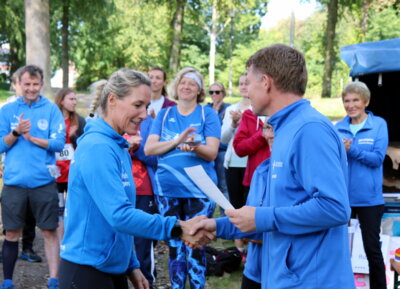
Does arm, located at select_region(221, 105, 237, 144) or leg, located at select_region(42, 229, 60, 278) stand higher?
arm, located at select_region(221, 105, 237, 144)

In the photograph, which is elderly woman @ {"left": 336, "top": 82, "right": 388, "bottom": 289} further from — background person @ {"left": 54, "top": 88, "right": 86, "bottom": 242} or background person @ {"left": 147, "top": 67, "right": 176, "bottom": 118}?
background person @ {"left": 54, "top": 88, "right": 86, "bottom": 242}

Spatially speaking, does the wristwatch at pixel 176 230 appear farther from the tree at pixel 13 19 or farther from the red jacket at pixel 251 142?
the tree at pixel 13 19

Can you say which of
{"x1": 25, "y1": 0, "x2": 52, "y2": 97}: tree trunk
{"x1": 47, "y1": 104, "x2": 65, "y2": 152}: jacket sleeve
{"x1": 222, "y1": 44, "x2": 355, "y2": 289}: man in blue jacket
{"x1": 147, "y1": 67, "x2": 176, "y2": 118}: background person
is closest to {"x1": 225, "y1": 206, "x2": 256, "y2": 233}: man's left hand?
{"x1": 222, "y1": 44, "x2": 355, "y2": 289}: man in blue jacket

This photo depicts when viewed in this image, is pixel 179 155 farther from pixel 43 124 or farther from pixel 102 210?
pixel 102 210

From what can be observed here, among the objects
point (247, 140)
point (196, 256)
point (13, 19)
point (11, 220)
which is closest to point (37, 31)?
point (11, 220)

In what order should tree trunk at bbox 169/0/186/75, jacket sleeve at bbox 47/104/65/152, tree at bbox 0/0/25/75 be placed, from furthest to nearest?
tree trunk at bbox 169/0/186/75, tree at bbox 0/0/25/75, jacket sleeve at bbox 47/104/65/152

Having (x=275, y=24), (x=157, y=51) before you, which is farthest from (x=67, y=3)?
(x=275, y=24)

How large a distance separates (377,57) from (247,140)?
5.54 ft

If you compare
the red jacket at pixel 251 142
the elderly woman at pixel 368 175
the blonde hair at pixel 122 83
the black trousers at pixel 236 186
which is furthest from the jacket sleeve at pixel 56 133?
the elderly woman at pixel 368 175

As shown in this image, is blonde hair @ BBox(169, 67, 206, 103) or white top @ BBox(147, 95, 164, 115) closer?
blonde hair @ BBox(169, 67, 206, 103)

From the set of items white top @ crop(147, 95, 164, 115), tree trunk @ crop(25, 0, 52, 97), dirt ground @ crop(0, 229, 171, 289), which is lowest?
dirt ground @ crop(0, 229, 171, 289)

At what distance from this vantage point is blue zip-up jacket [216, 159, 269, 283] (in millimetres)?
2771

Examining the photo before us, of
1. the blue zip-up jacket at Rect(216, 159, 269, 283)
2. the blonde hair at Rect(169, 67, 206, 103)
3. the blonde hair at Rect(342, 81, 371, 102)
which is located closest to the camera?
the blue zip-up jacket at Rect(216, 159, 269, 283)

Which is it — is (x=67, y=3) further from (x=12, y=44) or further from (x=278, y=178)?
(x=278, y=178)
